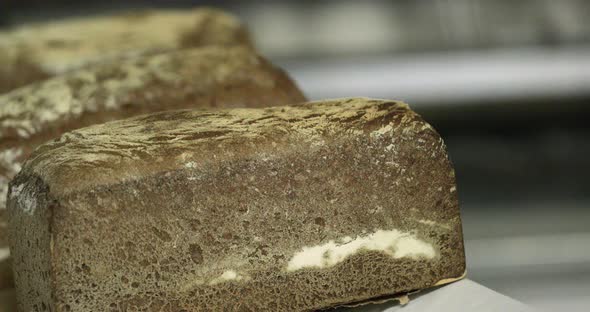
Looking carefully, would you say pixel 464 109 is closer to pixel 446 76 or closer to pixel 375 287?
pixel 446 76

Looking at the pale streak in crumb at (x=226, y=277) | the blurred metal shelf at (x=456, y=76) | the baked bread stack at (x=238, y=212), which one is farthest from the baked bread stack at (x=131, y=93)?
the blurred metal shelf at (x=456, y=76)

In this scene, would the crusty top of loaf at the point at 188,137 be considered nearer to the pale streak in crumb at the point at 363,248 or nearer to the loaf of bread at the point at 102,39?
the pale streak in crumb at the point at 363,248

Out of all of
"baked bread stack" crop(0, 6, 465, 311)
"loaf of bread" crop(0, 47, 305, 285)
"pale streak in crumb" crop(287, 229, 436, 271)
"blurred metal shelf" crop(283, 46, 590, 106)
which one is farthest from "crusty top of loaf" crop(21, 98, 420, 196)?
"blurred metal shelf" crop(283, 46, 590, 106)

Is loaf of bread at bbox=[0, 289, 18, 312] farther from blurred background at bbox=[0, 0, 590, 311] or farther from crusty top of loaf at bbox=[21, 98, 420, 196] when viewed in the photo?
blurred background at bbox=[0, 0, 590, 311]

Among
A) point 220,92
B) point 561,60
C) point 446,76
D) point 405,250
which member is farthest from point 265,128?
point 561,60

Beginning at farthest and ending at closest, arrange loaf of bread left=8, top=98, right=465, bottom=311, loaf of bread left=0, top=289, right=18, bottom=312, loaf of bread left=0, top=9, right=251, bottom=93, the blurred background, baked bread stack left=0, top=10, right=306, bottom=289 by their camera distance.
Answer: the blurred background
loaf of bread left=0, top=9, right=251, bottom=93
baked bread stack left=0, top=10, right=306, bottom=289
loaf of bread left=0, top=289, right=18, bottom=312
loaf of bread left=8, top=98, right=465, bottom=311
